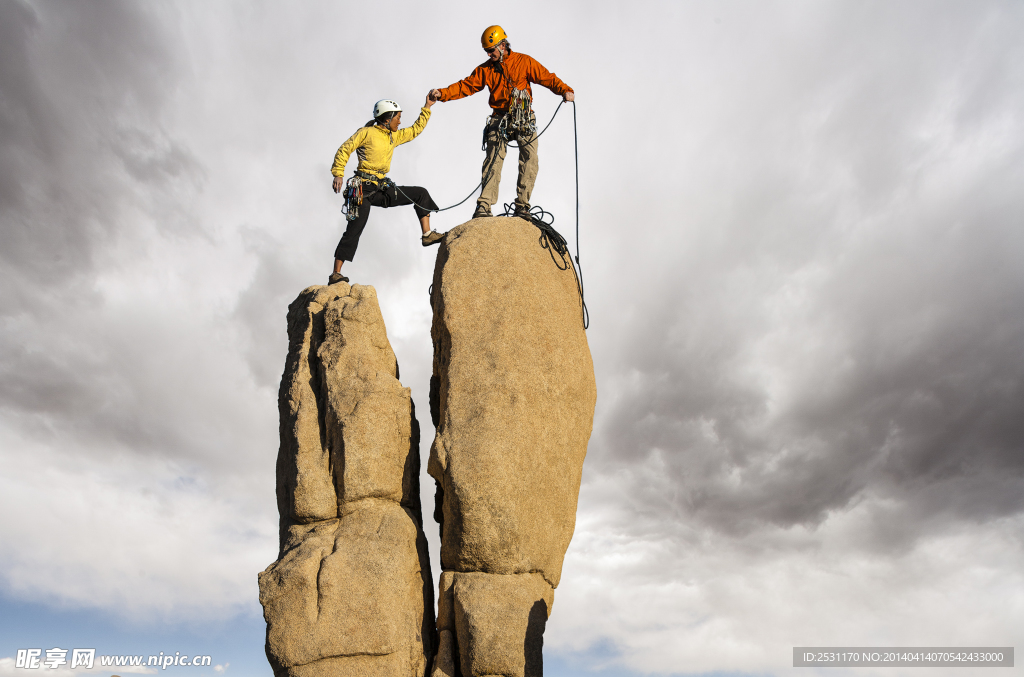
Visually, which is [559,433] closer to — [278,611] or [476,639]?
[476,639]

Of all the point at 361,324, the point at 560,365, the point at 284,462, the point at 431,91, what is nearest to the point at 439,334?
the point at 361,324

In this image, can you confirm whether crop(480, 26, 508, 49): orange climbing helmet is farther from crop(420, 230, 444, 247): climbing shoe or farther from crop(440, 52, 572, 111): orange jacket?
crop(420, 230, 444, 247): climbing shoe

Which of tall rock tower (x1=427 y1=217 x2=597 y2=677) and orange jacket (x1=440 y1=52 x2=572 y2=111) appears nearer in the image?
tall rock tower (x1=427 y1=217 x2=597 y2=677)

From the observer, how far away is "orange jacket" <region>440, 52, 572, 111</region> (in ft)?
41.0

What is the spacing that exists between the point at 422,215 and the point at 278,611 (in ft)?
23.3

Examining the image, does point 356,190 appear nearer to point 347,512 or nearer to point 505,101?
point 505,101

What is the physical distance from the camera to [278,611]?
9.27 metres

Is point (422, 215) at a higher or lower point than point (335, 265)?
higher

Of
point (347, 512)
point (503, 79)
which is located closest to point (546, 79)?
point (503, 79)

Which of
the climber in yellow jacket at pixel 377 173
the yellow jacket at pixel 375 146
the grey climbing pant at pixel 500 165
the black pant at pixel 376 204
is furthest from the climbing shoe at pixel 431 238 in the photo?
the yellow jacket at pixel 375 146

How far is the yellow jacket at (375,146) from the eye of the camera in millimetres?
12305

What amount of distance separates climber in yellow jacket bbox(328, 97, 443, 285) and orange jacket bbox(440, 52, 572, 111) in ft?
2.07

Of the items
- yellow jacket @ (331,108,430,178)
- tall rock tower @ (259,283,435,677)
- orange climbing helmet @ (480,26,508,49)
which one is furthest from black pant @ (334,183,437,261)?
orange climbing helmet @ (480,26,508,49)

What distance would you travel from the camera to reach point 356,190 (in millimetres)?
12508
